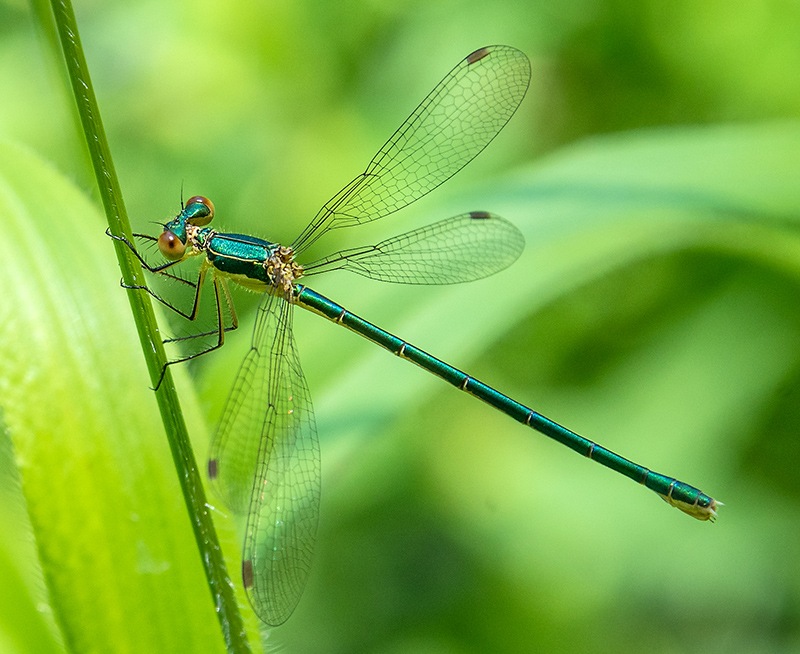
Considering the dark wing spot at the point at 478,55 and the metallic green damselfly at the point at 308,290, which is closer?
the metallic green damselfly at the point at 308,290

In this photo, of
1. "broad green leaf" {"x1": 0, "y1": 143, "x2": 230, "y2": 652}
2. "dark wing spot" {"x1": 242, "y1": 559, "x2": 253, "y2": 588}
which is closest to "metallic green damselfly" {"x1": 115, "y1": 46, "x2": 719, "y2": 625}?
"dark wing spot" {"x1": 242, "y1": 559, "x2": 253, "y2": 588}

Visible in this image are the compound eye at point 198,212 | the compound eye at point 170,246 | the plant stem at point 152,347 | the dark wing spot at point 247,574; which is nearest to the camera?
the plant stem at point 152,347

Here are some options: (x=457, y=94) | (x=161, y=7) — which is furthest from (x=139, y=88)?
(x=457, y=94)

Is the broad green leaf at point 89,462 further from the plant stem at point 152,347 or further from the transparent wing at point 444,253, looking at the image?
the transparent wing at point 444,253

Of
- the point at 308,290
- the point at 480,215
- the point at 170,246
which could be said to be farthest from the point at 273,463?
the point at 480,215

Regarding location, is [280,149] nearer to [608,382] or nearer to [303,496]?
[608,382]

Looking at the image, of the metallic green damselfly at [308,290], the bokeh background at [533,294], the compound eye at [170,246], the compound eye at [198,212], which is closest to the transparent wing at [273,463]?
the metallic green damselfly at [308,290]

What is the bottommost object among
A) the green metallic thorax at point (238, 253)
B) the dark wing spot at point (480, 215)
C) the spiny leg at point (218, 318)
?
the spiny leg at point (218, 318)

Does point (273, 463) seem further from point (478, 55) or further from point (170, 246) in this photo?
point (478, 55)
